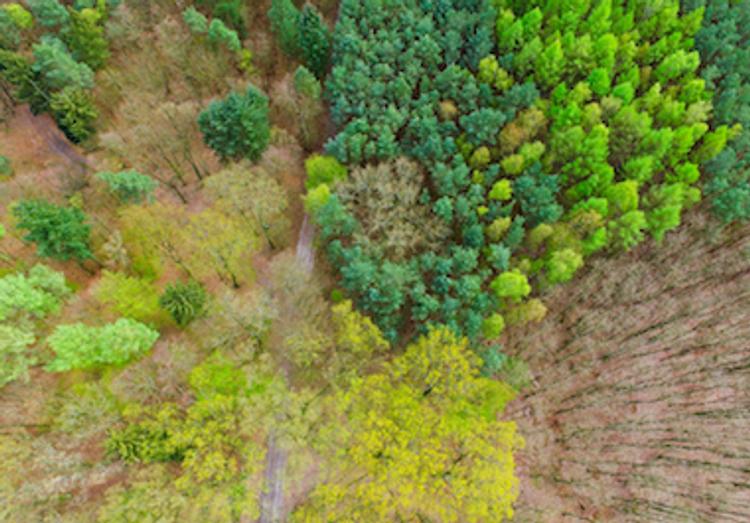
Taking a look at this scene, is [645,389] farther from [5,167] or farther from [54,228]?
[5,167]

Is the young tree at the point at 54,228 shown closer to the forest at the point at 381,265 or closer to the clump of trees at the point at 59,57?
the forest at the point at 381,265

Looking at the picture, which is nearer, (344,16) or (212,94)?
(344,16)

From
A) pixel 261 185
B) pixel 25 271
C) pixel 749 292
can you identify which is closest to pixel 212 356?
pixel 261 185

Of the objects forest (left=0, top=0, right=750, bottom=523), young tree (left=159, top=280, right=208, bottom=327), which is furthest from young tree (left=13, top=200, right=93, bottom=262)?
young tree (left=159, top=280, right=208, bottom=327)

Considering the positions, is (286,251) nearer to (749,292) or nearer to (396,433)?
(396,433)

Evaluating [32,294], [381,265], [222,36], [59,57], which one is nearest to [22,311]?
[32,294]

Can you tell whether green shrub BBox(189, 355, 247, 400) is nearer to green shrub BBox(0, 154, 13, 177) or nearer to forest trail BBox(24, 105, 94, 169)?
forest trail BBox(24, 105, 94, 169)
